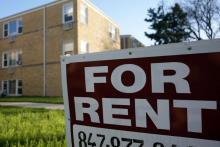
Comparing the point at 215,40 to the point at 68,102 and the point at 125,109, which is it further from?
the point at 68,102

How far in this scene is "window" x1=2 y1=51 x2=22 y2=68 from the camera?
32.7 m

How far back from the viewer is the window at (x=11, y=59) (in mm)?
32672

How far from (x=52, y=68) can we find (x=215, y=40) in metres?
28.1

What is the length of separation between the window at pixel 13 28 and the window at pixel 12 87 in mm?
5211

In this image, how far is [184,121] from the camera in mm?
1418

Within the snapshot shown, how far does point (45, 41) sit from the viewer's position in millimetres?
29891

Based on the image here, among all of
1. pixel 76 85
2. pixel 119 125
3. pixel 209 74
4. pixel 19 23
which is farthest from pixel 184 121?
pixel 19 23

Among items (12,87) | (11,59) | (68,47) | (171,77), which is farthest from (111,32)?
(171,77)

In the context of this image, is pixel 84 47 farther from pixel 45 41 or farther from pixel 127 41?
pixel 127 41

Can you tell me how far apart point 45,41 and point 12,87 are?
6828 mm

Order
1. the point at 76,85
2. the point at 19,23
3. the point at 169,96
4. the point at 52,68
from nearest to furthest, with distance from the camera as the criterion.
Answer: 1. the point at 169,96
2. the point at 76,85
3. the point at 52,68
4. the point at 19,23

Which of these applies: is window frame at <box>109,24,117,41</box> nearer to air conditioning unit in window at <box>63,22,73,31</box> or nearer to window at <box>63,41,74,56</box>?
air conditioning unit in window at <box>63,22,73,31</box>

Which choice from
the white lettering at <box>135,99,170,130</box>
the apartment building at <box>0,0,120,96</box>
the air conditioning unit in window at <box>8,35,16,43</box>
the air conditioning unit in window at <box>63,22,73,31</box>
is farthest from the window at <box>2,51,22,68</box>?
the white lettering at <box>135,99,170,130</box>

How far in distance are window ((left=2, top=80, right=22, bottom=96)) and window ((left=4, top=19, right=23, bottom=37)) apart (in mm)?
5211
